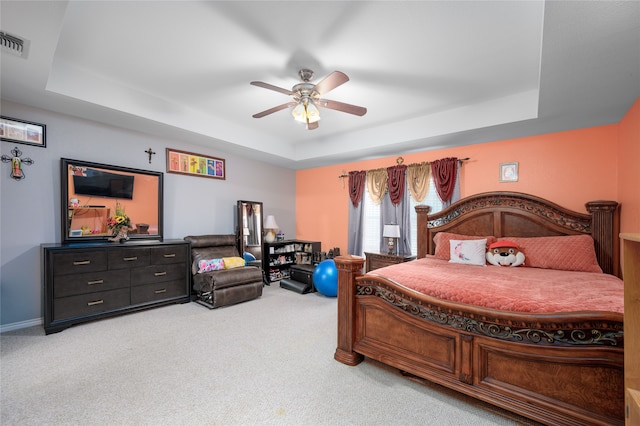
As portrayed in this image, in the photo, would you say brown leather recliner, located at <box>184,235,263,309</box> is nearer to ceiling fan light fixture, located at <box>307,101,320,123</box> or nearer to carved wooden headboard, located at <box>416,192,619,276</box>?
ceiling fan light fixture, located at <box>307,101,320,123</box>

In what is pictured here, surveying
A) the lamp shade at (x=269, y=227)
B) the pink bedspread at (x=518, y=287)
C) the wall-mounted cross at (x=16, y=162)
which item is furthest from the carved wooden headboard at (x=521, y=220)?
the wall-mounted cross at (x=16, y=162)

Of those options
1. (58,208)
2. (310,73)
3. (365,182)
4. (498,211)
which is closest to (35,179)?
(58,208)

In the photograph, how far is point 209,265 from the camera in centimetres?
403

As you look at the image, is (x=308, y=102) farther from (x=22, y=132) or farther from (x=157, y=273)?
(x=22, y=132)

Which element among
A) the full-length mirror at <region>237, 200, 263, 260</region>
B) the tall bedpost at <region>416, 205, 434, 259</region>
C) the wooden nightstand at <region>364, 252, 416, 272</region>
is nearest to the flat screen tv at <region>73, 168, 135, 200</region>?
the full-length mirror at <region>237, 200, 263, 260</region>

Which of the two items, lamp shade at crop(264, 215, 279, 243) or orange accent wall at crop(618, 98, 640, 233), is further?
lamp shade at crop(264, 215, 279, 243)

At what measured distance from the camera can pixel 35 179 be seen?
3104 millimetres

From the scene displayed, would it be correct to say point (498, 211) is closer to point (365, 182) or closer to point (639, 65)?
point (639, 65)

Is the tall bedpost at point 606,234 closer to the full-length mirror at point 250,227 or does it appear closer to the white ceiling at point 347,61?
the white ceiling at point 347,61

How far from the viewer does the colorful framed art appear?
429cm

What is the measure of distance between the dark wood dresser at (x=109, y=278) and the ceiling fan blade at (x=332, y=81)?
2.96m

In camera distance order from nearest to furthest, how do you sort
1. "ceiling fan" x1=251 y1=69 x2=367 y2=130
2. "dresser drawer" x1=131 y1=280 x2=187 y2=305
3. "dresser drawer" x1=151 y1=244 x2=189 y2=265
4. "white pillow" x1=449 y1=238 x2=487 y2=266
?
"ceiling fan" x1=251 y1=69 x2=367 y2=130
"white pillow" x1=449 y1=238 x2=487 y2=266
"dresser drawer" x1=131 y1=280 x2=187 y2=305
"dresser drawer" x1=151 y1=244 x2=189 y2=265

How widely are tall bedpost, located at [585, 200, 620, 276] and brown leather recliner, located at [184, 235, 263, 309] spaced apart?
4.36m

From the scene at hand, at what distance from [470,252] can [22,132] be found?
541 centimetres
